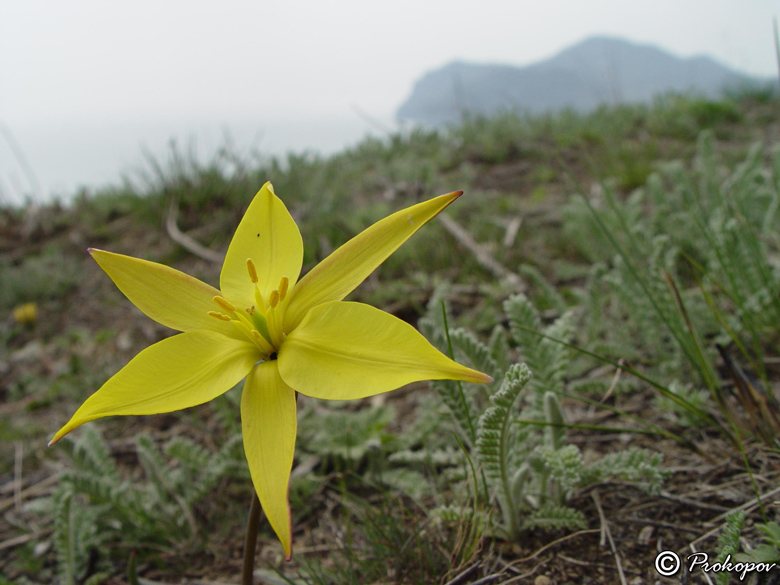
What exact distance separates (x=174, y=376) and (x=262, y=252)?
30cm

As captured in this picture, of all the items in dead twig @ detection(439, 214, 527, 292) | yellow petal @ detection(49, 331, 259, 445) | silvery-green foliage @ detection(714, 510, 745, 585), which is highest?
yellow petal @ detection(49, 331, 259, 445)

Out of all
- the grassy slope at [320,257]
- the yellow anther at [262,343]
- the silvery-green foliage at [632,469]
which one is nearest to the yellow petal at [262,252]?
the yellow anther at [262,343]

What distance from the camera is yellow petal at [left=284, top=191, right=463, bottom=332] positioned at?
919 millimetres

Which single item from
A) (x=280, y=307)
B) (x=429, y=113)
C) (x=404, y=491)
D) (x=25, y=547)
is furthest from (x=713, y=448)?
(x=429, y=113)

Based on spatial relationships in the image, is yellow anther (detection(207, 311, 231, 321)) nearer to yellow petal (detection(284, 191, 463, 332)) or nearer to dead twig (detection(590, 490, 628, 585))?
yellow petal (detection(284, 191, 463, 332))

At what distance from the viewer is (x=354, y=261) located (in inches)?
38.3

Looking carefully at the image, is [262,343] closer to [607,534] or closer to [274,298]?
[274,298]

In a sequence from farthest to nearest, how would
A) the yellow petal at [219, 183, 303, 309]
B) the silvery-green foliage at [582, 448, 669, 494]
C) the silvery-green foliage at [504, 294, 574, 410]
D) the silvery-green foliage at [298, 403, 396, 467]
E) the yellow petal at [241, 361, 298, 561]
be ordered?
the silvery-green foliage at [298, 403, 396, 467] < the silvery-green foliage at [504, 294, 574, 410] < the silvery-green foliage at [582, 448, 669, 494] < the yellow petal at [219, 183, 303, 309] < the yellow petal at [241, 361, 298, 561]

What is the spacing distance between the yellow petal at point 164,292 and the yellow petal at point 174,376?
0.06 metres

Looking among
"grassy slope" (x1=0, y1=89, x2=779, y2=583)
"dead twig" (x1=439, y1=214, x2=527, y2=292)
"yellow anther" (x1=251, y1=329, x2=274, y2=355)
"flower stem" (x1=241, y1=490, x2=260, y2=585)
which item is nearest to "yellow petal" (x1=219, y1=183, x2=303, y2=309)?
"yellow anther" (x1=251, y1=329, x2=274, y2=355)

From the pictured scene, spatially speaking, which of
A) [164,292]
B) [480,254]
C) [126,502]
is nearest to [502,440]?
[164,292]

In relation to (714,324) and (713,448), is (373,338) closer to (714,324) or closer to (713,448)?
(713,448)

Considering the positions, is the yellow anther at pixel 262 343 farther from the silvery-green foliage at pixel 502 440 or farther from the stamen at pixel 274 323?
the silvery-green foliage at pixel 502 440

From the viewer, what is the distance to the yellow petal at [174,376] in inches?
32.2
